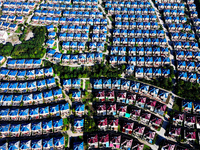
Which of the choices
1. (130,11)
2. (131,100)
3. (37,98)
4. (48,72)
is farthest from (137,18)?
(37,98)

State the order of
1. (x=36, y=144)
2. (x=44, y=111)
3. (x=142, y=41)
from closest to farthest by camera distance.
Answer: (x=36, y=144) < (x=44, y=111) < (x=142, y=41)

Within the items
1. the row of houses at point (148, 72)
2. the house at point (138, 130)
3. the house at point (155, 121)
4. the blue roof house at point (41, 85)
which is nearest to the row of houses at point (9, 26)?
the blue roof house at point (41, 85)

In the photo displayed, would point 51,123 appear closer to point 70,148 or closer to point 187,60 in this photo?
point 70,148

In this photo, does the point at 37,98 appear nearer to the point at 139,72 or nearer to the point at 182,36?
the point at 139,72

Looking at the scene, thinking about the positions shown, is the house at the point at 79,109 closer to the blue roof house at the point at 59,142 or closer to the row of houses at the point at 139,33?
the blue roof house at the point at 59,142

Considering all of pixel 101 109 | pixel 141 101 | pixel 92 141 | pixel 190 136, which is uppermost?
pixel 141 101

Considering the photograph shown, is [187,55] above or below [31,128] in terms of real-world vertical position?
above

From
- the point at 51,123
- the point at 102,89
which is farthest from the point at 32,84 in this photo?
the point at 102,89
